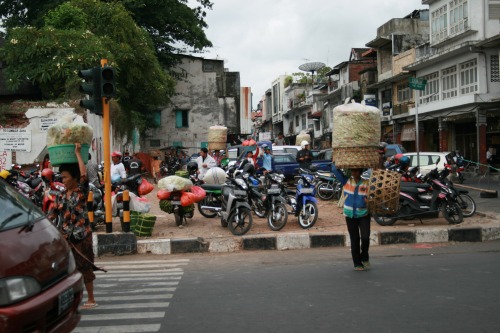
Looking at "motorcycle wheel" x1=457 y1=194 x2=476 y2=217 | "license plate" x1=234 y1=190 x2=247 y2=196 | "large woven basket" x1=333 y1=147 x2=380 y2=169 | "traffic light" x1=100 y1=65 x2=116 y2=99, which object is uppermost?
"traffic light" x1=100 y1=65 x2=116 y2=99

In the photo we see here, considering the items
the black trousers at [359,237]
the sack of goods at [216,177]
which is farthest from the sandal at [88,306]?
the sack of goods at [216,177]

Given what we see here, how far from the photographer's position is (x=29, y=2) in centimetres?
3062

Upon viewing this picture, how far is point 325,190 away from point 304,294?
10.6 metres

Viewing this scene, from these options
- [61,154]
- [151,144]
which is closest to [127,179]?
[61,154]

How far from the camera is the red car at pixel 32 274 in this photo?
3.18 m

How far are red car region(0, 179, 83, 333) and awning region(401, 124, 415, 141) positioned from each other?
34617 millimetres

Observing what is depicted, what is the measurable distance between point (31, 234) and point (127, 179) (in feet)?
26.2

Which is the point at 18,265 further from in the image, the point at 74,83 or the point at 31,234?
the point at 74,83

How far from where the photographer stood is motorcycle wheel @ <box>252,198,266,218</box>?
11.6 m

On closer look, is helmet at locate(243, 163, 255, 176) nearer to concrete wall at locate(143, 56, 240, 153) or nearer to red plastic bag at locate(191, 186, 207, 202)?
red plastic bag at locate(191, 186, 207, 202)

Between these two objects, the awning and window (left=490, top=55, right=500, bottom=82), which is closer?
window (left=490, top=55, right=500, bottom=82)

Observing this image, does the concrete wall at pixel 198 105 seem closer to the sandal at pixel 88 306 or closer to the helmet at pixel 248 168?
the helmet at pixel 248 168

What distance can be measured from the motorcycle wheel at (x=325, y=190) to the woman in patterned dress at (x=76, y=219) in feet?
37.1

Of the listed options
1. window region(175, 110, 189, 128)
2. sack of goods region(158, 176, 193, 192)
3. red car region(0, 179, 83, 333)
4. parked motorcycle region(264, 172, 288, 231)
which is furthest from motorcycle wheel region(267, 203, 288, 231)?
window region(175, 110, 189, 128)
